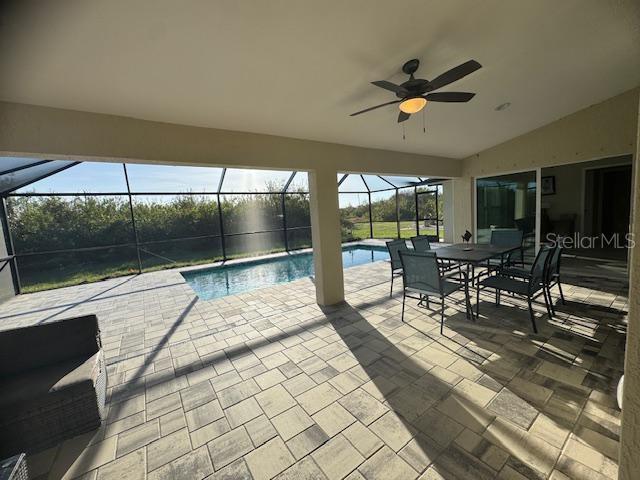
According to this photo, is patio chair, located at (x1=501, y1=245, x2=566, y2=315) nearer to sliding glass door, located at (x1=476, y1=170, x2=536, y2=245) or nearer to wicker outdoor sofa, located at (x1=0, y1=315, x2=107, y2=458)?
sliding glass door, located at (x1=476, y1=170, x2=536, y2=245)

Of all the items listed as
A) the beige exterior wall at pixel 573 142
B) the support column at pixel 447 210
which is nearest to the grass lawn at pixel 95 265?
the support column at pixel 447 210

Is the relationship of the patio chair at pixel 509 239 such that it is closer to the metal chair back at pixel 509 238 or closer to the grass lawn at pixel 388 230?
the metal chair back at pixel 509 238

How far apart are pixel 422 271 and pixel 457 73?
6.36ft

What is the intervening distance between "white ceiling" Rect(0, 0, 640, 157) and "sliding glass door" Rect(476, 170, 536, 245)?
234cm

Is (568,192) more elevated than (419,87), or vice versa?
(419,87)

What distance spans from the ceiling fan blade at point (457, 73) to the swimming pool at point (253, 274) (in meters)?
5.10

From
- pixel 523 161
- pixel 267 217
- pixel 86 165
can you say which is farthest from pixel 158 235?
pixel 523 161

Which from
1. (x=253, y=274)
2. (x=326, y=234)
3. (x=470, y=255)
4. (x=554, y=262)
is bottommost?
(x=253, y=274)

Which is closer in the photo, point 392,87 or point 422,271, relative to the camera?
point 392,87

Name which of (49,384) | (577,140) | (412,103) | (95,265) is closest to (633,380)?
(412,103)

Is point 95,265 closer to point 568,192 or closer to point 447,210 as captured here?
point 447,210

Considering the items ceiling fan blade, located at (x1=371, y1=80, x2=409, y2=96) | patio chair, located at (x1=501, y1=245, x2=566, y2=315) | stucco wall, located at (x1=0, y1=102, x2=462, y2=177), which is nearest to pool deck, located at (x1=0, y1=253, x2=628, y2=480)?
patio chair, located at (x1=501, y1=245, x2=566, y2=315)

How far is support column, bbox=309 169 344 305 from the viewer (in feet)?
12.6

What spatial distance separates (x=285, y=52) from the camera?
2.05m
